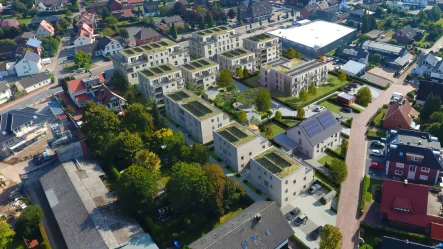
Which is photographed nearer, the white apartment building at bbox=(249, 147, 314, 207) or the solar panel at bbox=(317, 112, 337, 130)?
the white apartment building at bbox=(249, 147, 314, 207)

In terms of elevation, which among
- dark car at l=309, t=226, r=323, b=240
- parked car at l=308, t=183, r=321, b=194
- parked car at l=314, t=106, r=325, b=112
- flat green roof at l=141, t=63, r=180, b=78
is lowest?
dark car at l=309, t=226, r=323, b=240

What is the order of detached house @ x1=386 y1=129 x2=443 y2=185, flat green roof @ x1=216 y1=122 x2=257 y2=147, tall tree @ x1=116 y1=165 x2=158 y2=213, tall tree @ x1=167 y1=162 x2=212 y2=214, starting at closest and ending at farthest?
1. tall tree @ x1=167 y1=162 x2=212 y2=214
2. tall tree @ x1=116 y1=165 x2=158 y2=213
3. detached house @ x1=386 y1=129 x2=443 y2=185
4. flat green roof @ x1=216 y1=122 x2=257 y2=147

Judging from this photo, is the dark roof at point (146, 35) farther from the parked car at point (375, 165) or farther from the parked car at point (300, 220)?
the parked car at point (300, 220)

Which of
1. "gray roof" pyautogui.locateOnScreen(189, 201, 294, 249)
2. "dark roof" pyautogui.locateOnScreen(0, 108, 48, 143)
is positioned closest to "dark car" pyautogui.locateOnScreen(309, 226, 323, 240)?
"gray roof" pyautogui.locateOnScreen(189, 201, 294, 249)

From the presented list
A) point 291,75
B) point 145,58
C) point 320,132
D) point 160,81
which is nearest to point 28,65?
point 145,58

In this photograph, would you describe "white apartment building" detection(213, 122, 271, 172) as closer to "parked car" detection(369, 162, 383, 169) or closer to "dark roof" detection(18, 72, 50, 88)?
"parked car" detection(369, 162, 383, 169)

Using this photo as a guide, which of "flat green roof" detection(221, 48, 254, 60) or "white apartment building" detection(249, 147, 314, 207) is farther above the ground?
"flat green roof" detection(221, 48, 254, 60)

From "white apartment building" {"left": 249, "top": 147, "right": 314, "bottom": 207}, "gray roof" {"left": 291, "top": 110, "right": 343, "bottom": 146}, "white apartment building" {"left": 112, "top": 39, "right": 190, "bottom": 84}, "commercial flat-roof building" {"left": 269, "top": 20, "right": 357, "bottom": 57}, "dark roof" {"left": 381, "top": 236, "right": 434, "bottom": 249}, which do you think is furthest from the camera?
"commercial flat-roof building" {"left": 269, "top": 20, "right": 357, "bottom": 57}
